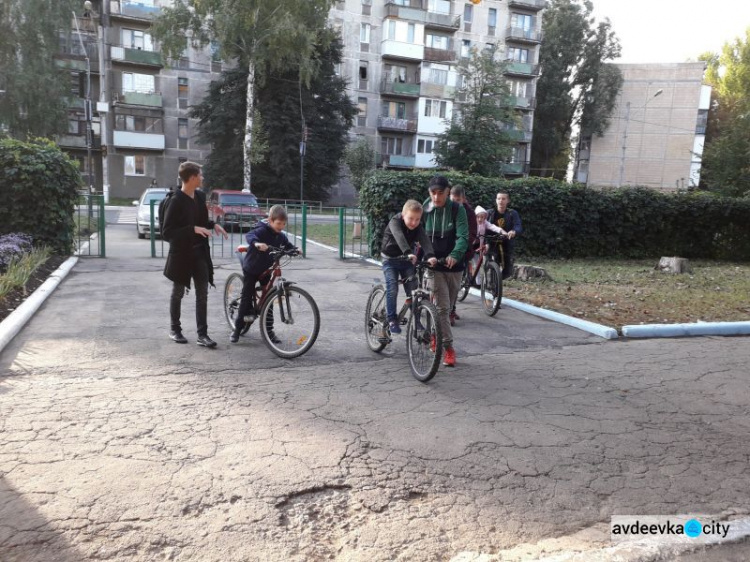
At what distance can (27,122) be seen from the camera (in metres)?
36.8

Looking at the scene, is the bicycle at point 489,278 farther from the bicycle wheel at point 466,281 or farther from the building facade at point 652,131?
the building facade at point 652,131

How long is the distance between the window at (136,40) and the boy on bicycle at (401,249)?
1675 inches

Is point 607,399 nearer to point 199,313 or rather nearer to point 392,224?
point 392,224

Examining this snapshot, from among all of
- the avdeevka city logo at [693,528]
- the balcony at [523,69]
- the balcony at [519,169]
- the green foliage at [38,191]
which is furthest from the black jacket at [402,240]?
the balcony at [523,69]

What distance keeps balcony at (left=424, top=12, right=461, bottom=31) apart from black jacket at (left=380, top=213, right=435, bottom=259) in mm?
47261

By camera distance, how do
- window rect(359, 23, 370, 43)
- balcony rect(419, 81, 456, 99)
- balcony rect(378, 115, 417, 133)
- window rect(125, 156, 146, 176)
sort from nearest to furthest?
window rect(125, 156, 146, 176) → window rect(359, 23, 370, 43) → balcony rect(378, 115, 417, 133) → balcony rect(419, 81, 456, 99)

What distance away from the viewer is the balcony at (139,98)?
4103 centimetres

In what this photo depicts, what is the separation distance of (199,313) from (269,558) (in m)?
4.00

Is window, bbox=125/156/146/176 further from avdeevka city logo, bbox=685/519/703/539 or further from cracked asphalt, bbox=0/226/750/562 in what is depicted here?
avdeevka city logo, bbox=685/519/703/539

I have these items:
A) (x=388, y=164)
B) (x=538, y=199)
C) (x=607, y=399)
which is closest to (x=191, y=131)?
(x=388, y=164)

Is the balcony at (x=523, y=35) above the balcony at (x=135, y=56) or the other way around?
Answer: above

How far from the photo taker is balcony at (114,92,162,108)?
41031mm

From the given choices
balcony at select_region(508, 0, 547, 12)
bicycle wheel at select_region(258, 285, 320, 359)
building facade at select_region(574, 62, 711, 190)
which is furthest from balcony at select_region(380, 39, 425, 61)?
bicycle wheel at select_region(258, 285, 320, 359)

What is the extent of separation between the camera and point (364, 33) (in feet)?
156
